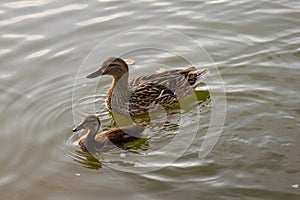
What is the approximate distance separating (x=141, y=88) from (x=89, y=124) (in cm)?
115

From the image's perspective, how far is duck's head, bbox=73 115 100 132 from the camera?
7273mm

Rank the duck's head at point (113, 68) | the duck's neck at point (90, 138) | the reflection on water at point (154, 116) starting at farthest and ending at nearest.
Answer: the duck's head at point (113, 68) → the duck's neck at point (90, 138) → the reflection on water at point (154, 116)

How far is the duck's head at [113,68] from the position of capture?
8039 millimetres

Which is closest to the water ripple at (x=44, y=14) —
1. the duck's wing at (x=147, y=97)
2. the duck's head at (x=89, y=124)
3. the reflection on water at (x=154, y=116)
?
the reflection on water at (x=154, y=116)

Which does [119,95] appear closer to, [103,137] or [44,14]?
[103,137]

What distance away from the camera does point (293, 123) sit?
7.29 m

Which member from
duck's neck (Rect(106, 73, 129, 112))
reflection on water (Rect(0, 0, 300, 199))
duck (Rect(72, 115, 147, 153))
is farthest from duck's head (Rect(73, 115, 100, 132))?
duck's neck (Rect(106, 73, 129, 112))

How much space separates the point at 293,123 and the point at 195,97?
169 centimetres

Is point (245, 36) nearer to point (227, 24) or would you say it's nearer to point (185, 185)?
point (227, 24)

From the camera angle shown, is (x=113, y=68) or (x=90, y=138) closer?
(x=90, y=138)

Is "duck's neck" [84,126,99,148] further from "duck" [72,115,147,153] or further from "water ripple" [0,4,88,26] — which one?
"water ripple" [0,4,88,26]

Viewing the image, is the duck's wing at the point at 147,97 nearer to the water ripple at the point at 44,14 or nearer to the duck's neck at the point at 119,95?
the duck's neck at the point at 119,95

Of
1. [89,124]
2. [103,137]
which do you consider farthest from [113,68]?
[103,137]

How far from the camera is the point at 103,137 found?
23.8 ft
